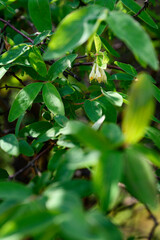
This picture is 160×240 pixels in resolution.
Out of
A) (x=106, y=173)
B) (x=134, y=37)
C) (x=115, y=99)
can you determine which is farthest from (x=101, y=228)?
(x=115, y=99)

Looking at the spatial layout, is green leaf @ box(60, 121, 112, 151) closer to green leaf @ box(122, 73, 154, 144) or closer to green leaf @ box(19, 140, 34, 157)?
green leaf @ box(122, 73, 154, 144)

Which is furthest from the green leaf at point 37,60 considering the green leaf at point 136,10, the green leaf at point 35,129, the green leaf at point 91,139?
the green leaf at point 91,139

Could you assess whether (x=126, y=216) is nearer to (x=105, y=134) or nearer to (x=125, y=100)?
(x=125, y=100)

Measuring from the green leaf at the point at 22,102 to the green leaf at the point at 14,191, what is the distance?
26cm

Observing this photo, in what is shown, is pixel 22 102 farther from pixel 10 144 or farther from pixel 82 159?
pixel 82 159

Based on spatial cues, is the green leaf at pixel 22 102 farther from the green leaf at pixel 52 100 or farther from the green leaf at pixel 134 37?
the green leaf at pixel 134 37

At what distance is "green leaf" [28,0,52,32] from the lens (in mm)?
791

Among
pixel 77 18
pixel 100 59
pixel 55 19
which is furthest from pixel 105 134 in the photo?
pixel 55 19

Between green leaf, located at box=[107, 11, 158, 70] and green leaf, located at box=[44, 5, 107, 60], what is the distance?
0.03 metres

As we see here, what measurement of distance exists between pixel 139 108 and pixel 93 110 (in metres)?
0.36

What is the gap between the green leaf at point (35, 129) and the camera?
0.70m

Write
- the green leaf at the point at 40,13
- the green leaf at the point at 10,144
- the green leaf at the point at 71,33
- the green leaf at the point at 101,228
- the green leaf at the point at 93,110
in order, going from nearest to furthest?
the green leaf at the point at 101,228
the green leaf at the point at 71,33
the green leaf at the point at 10,144
the green leaf at the point at 93,110
the green leaf at the point at 40,13

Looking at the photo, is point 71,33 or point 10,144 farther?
point 10,144

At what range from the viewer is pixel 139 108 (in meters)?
0.32
